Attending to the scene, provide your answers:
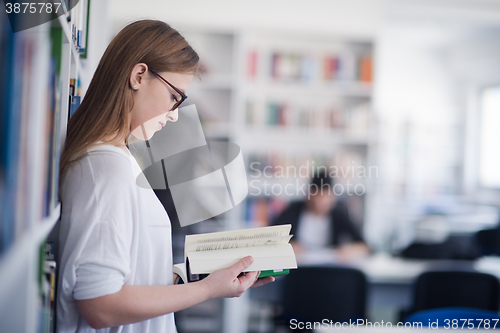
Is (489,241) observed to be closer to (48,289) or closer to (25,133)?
(48,289)

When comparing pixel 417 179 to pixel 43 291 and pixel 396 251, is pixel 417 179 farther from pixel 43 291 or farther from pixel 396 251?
pixel 43 291

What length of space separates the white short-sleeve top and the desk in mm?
1696

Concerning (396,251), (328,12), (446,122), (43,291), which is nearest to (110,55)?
(43,291)

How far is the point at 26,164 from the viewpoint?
49 cm

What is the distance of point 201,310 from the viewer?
304cm

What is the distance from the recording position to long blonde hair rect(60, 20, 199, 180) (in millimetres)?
827

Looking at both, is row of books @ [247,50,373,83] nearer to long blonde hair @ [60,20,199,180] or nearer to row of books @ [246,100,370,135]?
row of books @ [246,100,370,135]

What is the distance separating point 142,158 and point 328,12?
9.08 feet

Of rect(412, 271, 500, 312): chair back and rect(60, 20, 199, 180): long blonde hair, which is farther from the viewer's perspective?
rect(412, 271, 500, 312): chair back

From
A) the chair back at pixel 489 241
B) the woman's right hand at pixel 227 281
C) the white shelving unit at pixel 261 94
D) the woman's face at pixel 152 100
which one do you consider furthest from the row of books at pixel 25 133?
the chair back at pixel 489 241

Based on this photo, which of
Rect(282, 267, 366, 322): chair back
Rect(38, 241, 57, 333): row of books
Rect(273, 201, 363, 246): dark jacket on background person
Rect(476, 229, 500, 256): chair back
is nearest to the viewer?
Rect(38, 241, 57, 333): row of books

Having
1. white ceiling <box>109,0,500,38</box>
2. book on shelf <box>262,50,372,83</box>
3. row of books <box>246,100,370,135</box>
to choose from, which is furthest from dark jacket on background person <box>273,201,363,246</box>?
white ceiling <box>109,0,500,38</box>

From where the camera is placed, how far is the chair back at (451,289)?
2.04 metres

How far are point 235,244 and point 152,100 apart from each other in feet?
1.17
